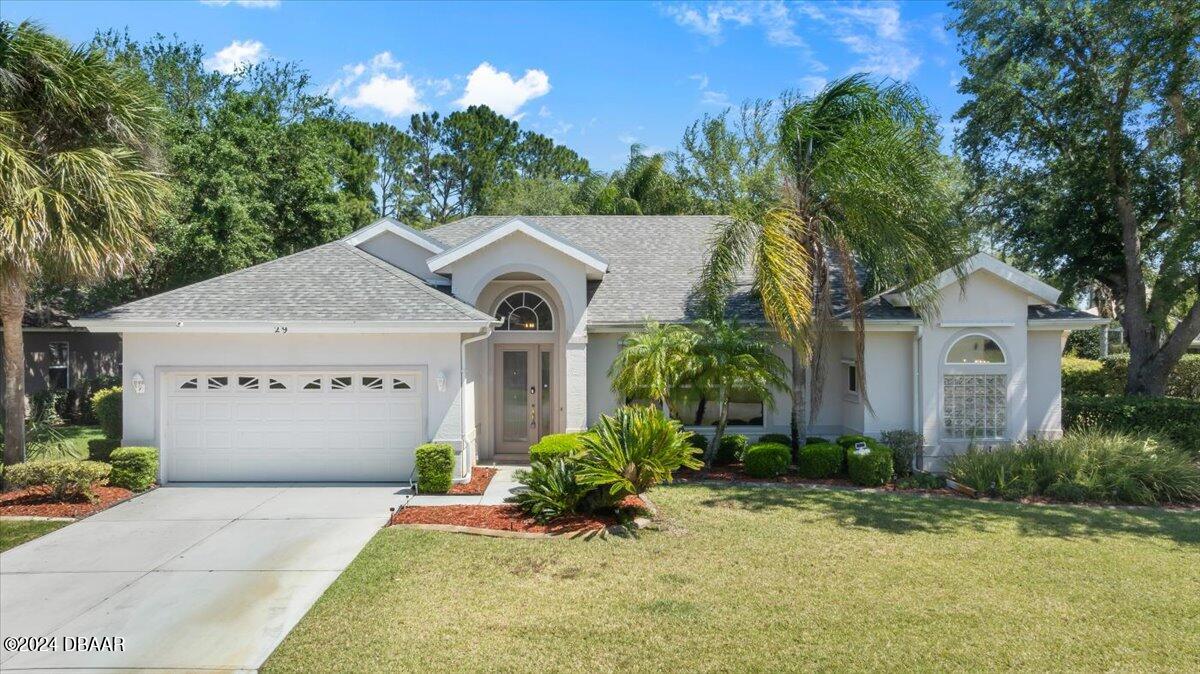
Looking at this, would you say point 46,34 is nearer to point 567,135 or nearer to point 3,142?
point 3,142

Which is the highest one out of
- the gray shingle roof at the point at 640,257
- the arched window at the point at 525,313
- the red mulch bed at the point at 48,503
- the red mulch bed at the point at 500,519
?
the gray shingle roof at the point at 640,257

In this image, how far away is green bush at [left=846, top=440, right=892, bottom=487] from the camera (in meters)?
12.9

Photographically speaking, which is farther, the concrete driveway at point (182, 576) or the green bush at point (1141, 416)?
the green bush at point (1141, 416)

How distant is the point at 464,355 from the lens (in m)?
12.9

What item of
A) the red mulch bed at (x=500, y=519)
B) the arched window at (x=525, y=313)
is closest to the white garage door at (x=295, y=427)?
the red mulch bed at (x=500, y=519)

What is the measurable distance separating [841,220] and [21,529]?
1410cm

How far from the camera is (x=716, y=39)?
1755 centimetres

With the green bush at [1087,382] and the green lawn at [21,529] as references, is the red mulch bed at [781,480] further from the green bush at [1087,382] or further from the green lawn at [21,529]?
the green bush at [1087,382]

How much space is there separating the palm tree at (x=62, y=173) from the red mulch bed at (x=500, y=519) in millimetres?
6761

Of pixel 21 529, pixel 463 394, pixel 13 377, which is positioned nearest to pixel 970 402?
pixel 463 394

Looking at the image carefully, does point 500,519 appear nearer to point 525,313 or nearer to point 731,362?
point 731,362

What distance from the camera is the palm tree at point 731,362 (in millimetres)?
12992

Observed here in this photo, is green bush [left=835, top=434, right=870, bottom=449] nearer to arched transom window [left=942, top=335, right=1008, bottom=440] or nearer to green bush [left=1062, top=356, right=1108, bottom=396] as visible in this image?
arched transom window [left=942, top=335, right=1008, bottom=440]

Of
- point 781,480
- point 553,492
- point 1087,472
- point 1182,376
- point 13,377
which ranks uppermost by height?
point 13,377
